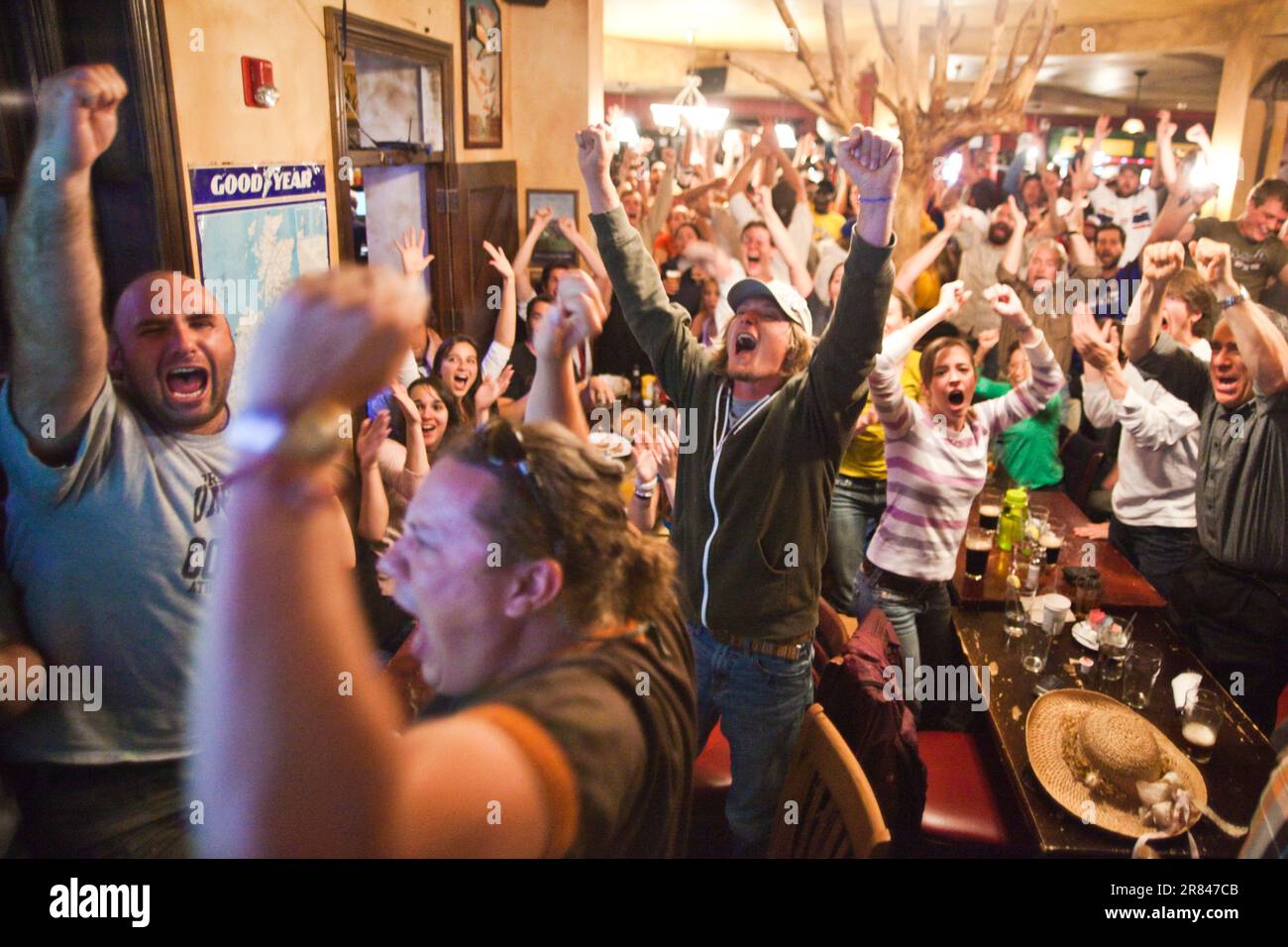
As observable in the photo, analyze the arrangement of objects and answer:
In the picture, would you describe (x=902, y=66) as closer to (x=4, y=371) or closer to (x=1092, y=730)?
(x=1092, y=730)

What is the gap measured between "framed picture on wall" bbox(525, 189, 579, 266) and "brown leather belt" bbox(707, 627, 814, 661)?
1.96 metres

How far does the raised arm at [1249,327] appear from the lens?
6.52 ft

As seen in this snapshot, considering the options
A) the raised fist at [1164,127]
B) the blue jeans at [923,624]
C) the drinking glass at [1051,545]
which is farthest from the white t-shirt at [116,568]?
the raised fist at [1164,127]

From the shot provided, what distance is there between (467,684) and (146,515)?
778 mm

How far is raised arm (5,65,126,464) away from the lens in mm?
1172

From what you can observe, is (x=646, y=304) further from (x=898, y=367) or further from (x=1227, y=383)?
(x=1227, y=383)

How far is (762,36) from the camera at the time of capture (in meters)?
6.82

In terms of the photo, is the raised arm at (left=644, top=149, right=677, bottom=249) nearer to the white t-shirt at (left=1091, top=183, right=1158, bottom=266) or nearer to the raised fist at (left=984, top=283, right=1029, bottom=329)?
the raised fist at (left=984, top=283, right=1029, bottom=329)

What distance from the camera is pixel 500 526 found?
82cm

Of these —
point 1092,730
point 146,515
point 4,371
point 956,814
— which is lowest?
point 956,814

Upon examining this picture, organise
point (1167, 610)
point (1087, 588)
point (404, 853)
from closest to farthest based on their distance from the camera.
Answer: point (404, 853) < point (1087, 588) < point (1167, 610)

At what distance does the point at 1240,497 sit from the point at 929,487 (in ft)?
2.65
